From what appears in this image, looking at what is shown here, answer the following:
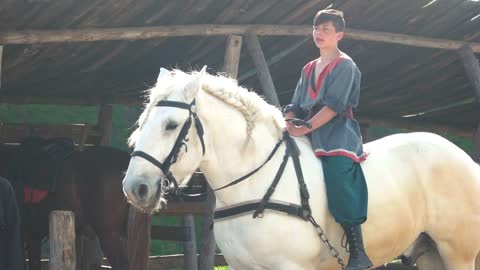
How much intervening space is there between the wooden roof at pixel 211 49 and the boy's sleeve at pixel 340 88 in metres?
2.31

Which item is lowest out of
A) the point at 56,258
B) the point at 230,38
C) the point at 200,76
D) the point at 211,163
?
the point at 56,258

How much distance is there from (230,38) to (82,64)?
5.86 ft

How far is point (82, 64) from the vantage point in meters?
8.51

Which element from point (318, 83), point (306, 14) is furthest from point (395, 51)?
point (318, 83)

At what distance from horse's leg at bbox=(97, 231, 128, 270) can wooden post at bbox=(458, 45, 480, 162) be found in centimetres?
367

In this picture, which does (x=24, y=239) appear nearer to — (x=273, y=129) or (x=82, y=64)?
(x=82, y=64)

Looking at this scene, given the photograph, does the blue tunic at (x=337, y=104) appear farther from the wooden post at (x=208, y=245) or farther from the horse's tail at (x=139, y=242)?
the horse's tail at (x=139, y=242)

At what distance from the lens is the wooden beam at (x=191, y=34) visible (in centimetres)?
683

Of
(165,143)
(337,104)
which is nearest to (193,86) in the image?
(165,143)

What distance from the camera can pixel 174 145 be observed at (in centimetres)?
445

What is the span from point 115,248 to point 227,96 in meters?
3.61

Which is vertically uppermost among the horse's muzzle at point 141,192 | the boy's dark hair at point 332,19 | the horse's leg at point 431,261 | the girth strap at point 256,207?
the boy's dark hair at point 332,19

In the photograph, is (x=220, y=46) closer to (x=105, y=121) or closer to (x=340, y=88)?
(x=105, y=121)

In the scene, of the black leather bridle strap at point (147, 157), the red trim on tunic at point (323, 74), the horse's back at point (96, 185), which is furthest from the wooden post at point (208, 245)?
the black leather bridle strap at point (147, 157)
